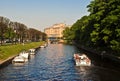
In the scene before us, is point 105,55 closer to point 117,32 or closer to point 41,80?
point 117,32

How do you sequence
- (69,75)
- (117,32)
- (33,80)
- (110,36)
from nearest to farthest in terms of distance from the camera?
(33,80) < (69,75) < (117,32) < (110,36)

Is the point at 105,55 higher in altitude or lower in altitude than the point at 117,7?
lower

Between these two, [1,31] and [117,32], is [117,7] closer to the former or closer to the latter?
[117,32]

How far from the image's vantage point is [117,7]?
71875mm

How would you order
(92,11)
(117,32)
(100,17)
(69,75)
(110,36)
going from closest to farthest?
(69,75)
(117,32)
(110,36)
(100,17)
(92,11)

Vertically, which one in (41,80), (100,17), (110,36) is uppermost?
(100,17)

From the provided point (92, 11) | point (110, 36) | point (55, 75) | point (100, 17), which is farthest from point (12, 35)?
point (55, 75)

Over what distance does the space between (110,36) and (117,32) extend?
7.92m

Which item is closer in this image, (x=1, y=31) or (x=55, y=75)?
(x=55, y=75)

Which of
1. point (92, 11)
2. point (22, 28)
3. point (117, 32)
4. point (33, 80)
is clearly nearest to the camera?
point (33, 80)

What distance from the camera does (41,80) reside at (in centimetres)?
4781

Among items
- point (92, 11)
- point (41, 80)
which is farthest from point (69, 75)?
point (92, 11)

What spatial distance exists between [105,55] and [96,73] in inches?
1324

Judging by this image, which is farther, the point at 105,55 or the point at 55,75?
the point at 105,55
